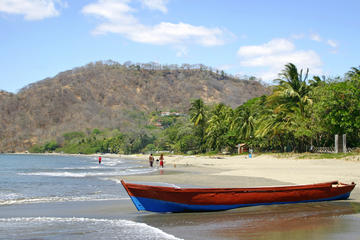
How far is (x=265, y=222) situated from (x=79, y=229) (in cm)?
418

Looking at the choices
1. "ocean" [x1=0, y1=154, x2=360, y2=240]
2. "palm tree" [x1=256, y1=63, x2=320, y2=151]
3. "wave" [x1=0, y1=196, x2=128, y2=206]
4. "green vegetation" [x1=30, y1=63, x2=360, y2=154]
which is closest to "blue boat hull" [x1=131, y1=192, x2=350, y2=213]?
"ocean" [x1=0, y1=154, x2=360, y2=240]

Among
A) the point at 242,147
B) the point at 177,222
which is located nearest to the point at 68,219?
the point at 177,222

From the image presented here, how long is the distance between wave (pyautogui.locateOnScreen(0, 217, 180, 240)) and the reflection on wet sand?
49 centimetres

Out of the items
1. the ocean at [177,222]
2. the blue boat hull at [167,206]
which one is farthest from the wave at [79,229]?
the blue boat hull at [167,206]

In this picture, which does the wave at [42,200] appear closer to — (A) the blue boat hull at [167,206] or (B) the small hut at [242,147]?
(A) the blue boat hull at [167,206]

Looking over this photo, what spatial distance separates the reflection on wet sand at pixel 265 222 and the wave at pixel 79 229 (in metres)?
0.49

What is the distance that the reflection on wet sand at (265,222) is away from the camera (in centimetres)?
772

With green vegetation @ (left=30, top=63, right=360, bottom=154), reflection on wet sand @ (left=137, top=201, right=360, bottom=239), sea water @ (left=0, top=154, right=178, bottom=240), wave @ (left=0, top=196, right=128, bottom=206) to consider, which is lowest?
wave @ (left=0, top=196, right=128, bottom=206)

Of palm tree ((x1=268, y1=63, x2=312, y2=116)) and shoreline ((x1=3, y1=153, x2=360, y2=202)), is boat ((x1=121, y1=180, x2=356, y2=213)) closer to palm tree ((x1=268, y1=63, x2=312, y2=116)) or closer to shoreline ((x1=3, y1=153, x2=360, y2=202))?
shoreline ((x1=3, y1=153, x2=360, y2=202))

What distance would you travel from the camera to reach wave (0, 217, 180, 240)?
26.0 feet

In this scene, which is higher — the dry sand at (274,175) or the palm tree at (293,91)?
the palm tree at (293,91)

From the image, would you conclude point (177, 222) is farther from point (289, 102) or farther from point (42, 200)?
point (289, 102)

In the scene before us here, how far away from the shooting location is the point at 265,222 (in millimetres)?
8852

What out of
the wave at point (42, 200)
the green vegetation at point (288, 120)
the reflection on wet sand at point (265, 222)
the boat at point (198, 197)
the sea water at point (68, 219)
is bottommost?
the wave at point (42, 200)
